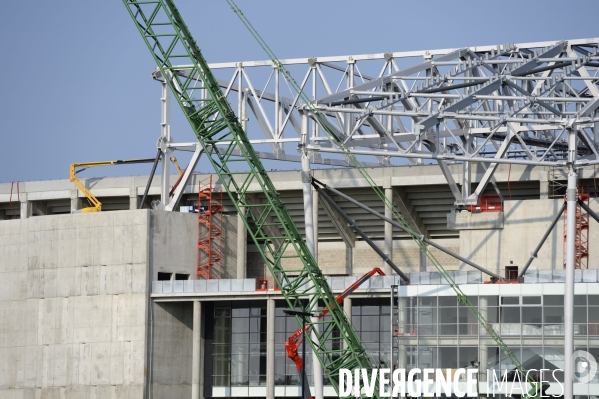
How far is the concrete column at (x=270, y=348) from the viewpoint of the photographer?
325 feet

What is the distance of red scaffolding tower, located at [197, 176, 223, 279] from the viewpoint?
105062mm

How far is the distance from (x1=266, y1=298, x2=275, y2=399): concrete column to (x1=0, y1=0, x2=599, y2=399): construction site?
0.17 m

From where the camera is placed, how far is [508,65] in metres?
88.9

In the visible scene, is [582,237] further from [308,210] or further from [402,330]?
[308,210]

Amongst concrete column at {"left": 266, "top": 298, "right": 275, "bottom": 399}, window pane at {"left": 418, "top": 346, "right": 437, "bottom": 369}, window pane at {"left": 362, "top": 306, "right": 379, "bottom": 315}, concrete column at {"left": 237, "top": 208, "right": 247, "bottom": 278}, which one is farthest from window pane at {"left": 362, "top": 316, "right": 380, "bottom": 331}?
window pane at {"left": 418, "top": 346, "right": 437, "bottom": 369}

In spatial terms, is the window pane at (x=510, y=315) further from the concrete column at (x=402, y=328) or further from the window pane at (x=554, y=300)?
the concrete column at (x=402, y=328)

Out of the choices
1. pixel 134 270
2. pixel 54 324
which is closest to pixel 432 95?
pixel 134 270

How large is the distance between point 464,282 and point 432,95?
14212mm

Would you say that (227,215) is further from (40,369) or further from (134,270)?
(40,369)

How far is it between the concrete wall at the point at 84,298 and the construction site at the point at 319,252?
0.46 feet

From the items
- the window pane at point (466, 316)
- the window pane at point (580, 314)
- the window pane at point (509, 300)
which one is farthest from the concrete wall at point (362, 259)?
the window pane at point (580, 314)

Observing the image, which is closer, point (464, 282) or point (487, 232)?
point (464, 282)

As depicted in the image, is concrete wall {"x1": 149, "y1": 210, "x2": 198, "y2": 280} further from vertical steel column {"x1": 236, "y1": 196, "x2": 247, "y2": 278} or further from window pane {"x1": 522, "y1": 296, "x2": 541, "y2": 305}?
window pane {"x1": 522, "y1": 296, "x2": 541, "y2": 305}

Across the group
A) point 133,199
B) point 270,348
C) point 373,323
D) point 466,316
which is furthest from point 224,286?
point 466,316
